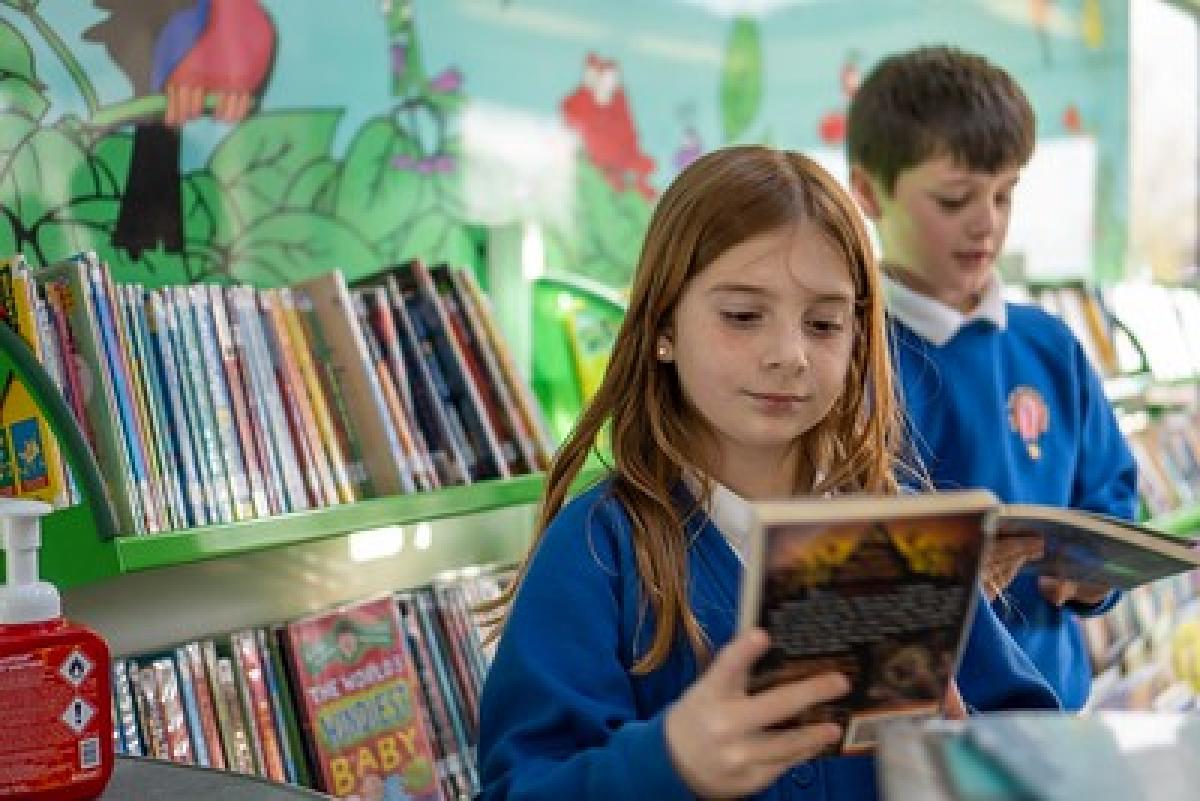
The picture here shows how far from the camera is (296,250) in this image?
230 centimetres

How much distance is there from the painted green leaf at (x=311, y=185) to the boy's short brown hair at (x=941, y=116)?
0.83 metres

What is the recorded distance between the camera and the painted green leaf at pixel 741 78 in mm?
3240

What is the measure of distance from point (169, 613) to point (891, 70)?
1360 mm

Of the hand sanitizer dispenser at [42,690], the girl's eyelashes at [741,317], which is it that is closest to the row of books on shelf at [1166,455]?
the girl's eyelashes at [741,317]

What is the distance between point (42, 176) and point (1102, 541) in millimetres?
1323

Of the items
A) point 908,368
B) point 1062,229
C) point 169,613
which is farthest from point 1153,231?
point 169,613

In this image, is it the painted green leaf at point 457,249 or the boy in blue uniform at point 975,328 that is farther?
the painted green leaf at point 457,249

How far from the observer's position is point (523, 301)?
2639 mm

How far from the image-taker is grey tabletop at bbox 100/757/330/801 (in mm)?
1232

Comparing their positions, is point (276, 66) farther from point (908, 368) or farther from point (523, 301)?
point (908, 368)

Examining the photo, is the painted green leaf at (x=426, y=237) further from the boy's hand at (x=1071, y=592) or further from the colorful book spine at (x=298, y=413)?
the boy's hand at (x=1071, y=592)

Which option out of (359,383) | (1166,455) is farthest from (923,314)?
(1166,455)

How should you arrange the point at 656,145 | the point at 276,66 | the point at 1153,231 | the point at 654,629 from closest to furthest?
the point at 654,629 < the point at 276,66 < the point at 656,145 < the point at 1153,231

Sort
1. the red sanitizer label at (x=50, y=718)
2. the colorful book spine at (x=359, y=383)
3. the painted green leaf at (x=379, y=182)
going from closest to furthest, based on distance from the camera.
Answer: the red sanitizer label at (x=50, y=718) → the colorful book spine at (x=359, y=383) → the painted green leaf at (x=379, y=182)
